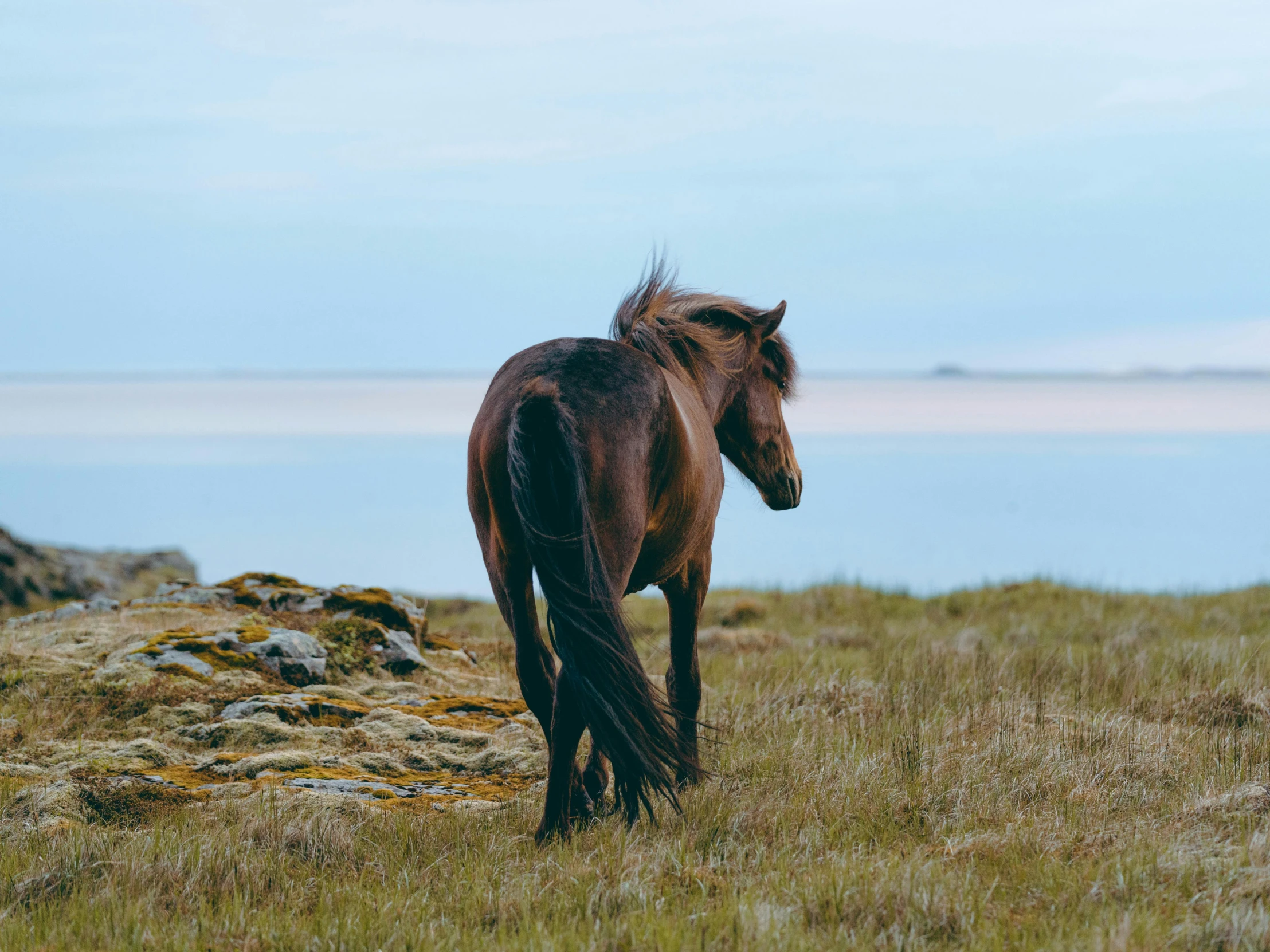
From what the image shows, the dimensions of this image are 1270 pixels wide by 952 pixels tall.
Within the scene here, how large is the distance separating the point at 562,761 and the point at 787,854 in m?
0.99

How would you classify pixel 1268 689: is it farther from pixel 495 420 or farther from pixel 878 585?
pixel 878 585

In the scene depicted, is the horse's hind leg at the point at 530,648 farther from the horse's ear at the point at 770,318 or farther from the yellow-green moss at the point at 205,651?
the yellow-green moss at the point at 205,651

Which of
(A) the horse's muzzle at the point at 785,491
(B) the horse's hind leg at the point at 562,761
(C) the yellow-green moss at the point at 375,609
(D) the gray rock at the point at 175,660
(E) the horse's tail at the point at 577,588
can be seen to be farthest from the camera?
(C) the yellow-green moss at the point at 375,609

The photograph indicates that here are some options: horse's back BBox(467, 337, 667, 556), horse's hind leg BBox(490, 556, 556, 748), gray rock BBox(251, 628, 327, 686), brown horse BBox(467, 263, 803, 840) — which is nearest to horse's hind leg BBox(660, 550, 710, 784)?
brown horse BBox(467, 263, 803, 840)

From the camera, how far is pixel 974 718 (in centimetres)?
580

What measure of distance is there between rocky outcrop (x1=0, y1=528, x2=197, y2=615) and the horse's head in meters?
9.91

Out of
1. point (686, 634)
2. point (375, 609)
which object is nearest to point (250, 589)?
point (375, 609)

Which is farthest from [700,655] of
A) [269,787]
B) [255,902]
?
[255,902]

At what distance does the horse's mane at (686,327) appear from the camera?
16.2 feet

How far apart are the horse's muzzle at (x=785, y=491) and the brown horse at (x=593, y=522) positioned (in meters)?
0.94

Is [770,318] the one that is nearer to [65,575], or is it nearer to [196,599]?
[196,599]

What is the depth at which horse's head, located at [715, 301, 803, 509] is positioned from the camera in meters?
5.58

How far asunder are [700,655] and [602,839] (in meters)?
5.31

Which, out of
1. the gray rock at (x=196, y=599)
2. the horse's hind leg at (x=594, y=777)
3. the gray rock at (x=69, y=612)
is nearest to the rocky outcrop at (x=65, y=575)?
the gray rock at (x=69, y=612)
